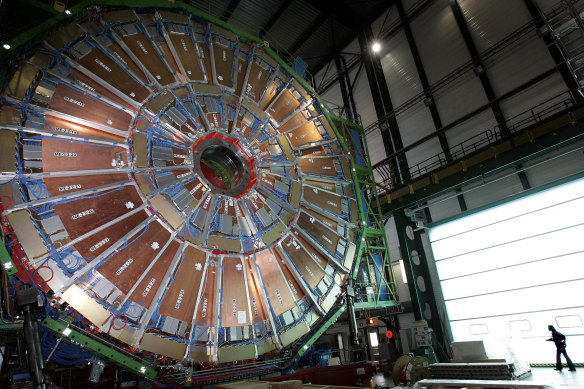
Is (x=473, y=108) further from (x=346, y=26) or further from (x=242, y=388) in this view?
(x=242, y=388)

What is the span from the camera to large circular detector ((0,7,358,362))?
16.2 feet

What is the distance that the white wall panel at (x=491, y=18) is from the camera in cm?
1426

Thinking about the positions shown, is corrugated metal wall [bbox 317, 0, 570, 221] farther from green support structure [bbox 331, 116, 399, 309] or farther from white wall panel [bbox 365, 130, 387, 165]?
green support structure [bbox 331, 116, 399, 309]

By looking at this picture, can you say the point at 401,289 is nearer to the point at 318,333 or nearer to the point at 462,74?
the point at 462,74

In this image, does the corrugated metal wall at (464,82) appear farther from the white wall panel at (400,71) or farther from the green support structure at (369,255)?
the green support structure at (369,255)

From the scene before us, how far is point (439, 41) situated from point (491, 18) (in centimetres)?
252

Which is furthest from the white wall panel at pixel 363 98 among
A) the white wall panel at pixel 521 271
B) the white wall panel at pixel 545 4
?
the white wall panel at pixel 521 271

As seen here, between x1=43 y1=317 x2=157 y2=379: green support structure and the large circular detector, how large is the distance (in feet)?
0.65

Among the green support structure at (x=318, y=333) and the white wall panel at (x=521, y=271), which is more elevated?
the white wall panel at (x=521, y=271)

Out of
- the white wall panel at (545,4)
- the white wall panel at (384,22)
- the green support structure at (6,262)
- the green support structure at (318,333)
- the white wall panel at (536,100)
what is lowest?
the green support structure at (318,333)

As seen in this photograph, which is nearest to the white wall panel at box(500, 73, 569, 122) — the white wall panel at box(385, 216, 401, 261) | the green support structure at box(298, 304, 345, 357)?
the white wall panel at box(385, 216, 401, 261)

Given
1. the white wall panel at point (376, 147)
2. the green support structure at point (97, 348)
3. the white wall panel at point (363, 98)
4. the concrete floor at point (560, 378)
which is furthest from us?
the white wall panel at point (363, 98)

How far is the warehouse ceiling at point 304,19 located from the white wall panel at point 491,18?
5.27 m

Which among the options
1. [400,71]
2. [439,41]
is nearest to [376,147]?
[400,71]
